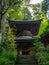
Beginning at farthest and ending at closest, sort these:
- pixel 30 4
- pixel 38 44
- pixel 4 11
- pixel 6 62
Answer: pixel 38 44
pixel 30 4
pixel 4 11
pixel 6 62

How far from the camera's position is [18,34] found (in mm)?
29594

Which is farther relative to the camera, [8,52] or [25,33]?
[25,33]

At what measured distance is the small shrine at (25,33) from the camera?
28.6 meters

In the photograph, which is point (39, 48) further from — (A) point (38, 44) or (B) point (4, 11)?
(B) point (4, 11)

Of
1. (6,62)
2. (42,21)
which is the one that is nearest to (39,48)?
(6,62)

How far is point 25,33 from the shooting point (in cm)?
2958

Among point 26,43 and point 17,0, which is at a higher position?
point 17,0

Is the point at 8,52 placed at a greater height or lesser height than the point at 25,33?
lesser

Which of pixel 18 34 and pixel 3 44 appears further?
pixel 18 34

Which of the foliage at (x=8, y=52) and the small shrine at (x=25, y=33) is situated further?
the small shrine at (x=25, y=33)

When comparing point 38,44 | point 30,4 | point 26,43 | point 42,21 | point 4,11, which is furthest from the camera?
point 42,21

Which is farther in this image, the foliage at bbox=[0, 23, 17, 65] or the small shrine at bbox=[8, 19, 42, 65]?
the small shrine at bbox=[8, 19, 42, 65]

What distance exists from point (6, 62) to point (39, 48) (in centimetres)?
583

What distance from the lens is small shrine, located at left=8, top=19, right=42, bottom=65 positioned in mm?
28555
